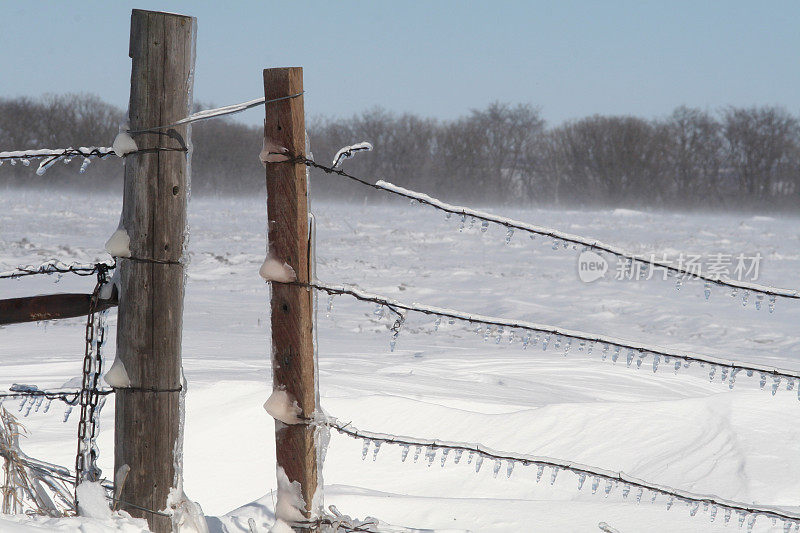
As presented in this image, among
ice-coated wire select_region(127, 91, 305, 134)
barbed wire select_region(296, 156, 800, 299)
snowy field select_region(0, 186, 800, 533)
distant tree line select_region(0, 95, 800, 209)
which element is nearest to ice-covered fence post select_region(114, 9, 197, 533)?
ice-coated wire select_region(127, 91, 305, 134)

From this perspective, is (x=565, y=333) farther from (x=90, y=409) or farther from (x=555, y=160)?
(x=555, y=160)

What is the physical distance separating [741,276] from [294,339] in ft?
39.2

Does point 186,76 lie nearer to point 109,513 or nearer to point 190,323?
point 109,513

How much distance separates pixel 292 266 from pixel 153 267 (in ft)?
1.41

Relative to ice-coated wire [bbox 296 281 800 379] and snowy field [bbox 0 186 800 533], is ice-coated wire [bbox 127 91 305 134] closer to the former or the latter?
ice-coated wire [bbox 296 281 800 379]

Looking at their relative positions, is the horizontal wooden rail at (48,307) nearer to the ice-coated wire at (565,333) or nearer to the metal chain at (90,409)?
the metal chain at (90,409)

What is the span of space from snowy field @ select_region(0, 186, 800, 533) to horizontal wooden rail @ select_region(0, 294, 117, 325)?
Result: 1.88 ft

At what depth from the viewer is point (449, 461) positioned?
11.6ft

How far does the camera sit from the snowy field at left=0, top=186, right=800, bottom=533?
277 centimetres

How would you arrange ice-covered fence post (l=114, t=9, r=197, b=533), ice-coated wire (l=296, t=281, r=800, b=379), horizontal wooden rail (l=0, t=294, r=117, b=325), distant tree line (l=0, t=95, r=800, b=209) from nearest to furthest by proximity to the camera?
ice-coated wire (l=296, t=281, r=800, b=379) < ice-covered fence post (l=114, t=9, r=197, b=533) < horizontal wooden rail (l=0, t=294, r=117, b=325) < distant tree line (l=0, t=95, r=800, b=209)

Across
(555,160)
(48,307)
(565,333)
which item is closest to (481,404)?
(565,333)

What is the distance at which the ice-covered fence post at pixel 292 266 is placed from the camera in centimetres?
181

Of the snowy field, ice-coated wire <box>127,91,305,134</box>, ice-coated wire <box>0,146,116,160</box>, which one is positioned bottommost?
the snowy field

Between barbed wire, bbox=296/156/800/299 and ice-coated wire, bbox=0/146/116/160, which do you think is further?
ice-coated wire, bbox=0/146/116/160
